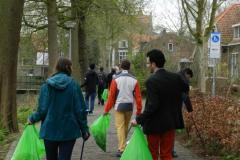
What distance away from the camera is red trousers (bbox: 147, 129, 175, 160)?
7168 millimetres

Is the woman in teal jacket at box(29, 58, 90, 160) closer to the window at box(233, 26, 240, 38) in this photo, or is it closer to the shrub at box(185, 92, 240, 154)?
the shrub at box(185, 92, 240, 154)

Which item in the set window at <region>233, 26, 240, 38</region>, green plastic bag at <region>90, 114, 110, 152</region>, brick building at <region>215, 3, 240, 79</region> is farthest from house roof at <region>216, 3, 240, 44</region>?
green plastic bag at <region>90, 114, 110, 152</region>

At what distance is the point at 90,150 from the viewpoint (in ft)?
36.9

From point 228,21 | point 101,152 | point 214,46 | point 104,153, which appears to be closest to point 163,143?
point 104,153

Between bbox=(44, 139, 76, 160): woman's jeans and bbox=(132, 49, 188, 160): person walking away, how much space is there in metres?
0.99

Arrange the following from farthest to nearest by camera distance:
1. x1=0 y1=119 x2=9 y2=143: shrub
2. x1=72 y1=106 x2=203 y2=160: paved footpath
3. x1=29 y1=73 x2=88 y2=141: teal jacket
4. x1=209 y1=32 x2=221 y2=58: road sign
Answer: x1=209 y1=32 x2=221 y2=58: road sign
x1=0 y1=119 x2=9 y2=143: shrub
x1=72 y1=106 x2=203 y2=160: paved footpath
x1=29 y1=73 x2=88 y2=141: teal jacket

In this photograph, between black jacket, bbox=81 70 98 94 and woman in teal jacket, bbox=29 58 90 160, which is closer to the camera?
woman in teal jacket, bbox=29 58 90 160

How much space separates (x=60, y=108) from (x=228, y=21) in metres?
53.8

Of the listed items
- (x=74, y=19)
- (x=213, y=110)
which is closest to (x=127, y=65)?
(x=213, y=110)

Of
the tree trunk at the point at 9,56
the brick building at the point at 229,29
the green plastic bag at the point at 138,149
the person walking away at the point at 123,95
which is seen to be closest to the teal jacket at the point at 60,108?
the green plastic bag at the point at 138,149

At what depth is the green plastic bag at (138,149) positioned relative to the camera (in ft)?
24.1

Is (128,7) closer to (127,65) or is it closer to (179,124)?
(127,65)

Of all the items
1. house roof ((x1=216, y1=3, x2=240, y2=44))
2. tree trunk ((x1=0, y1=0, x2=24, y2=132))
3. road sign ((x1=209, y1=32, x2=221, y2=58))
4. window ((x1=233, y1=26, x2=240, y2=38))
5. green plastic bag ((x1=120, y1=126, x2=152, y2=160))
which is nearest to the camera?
green plastic bag ((x1=120, y1=126, x2=152, y2=160))

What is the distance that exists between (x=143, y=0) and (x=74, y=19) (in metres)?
4.20
